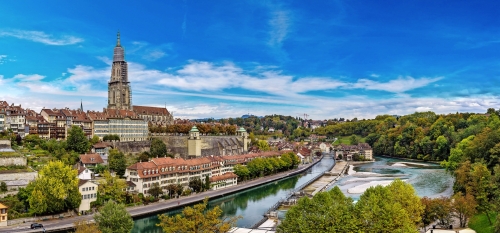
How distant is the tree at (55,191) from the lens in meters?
34.7

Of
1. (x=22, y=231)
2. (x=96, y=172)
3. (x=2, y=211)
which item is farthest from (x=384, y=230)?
(x=96, y=172)

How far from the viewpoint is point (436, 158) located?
95.9m

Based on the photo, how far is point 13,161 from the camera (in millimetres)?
42719

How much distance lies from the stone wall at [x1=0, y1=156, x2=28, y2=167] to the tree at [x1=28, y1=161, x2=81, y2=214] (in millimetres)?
7230

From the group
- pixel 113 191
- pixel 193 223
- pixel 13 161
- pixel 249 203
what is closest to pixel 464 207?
pixel 193 223

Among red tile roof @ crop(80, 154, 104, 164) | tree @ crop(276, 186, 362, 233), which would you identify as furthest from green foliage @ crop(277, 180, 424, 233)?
red tile roof @ crop(80, 154, 104, 164)

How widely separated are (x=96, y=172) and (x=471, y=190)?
38.6 meters

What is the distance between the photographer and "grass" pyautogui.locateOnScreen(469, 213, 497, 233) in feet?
91.8

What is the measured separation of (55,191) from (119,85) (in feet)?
177

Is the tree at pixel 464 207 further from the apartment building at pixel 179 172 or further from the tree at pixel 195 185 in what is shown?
the apartment building at pixel 179 172

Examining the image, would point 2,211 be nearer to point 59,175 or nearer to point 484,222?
point 59,175

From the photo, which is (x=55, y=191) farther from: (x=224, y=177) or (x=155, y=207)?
(x=224, y=177)

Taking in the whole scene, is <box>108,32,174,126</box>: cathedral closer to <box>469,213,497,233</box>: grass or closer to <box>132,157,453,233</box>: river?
<box>132,157,453,233</box>: river

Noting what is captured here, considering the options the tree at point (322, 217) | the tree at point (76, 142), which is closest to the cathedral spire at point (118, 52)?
the tree at point (76, 142)
